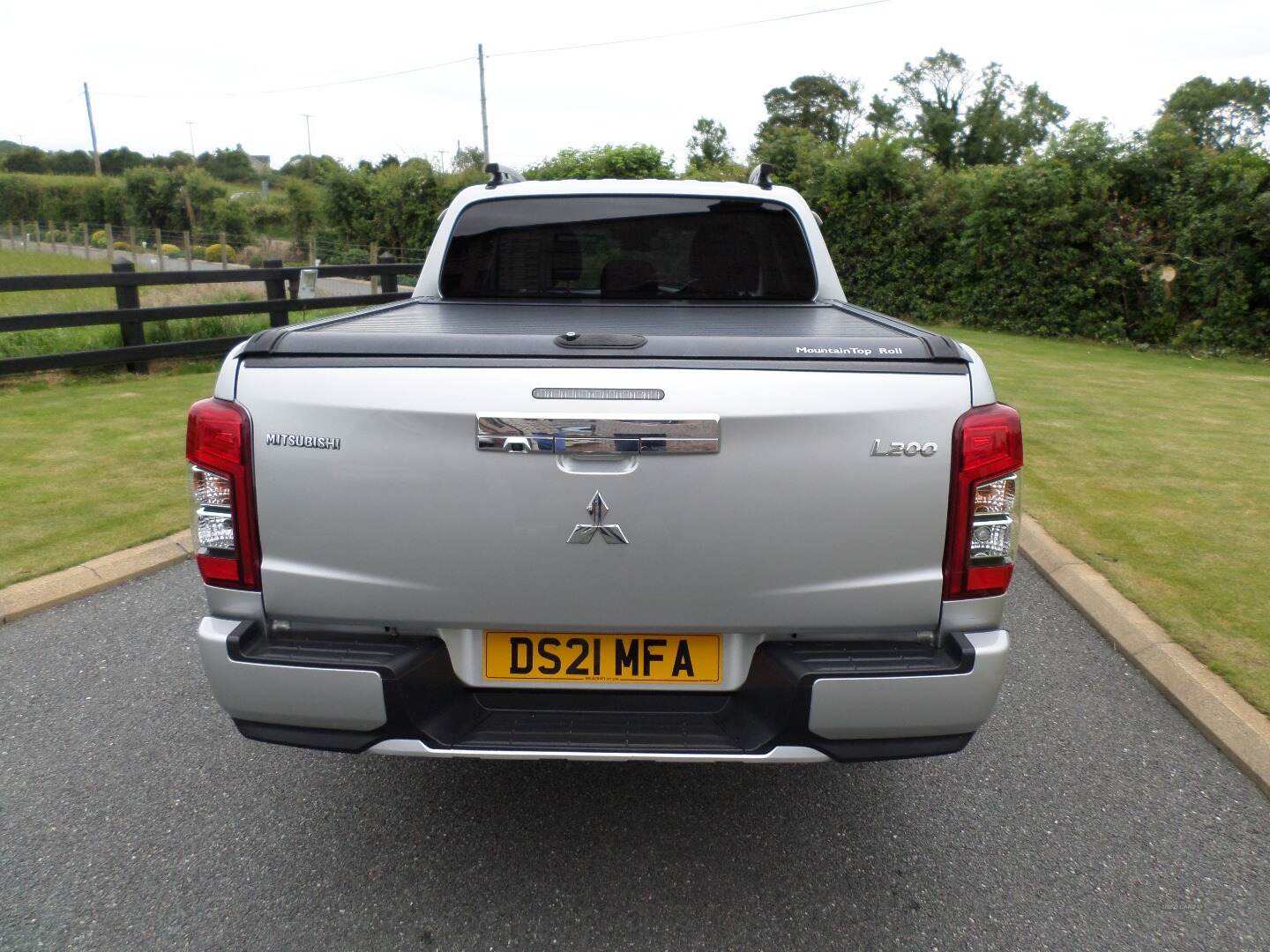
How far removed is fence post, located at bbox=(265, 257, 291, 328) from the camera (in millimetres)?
12695

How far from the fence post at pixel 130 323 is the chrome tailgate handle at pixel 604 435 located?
10237 millimetres

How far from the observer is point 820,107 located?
6825 cm

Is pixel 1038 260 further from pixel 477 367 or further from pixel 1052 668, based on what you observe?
pixel 477 367

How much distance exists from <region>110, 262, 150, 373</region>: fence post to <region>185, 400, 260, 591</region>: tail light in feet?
31.9

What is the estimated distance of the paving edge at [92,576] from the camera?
14.8 ft

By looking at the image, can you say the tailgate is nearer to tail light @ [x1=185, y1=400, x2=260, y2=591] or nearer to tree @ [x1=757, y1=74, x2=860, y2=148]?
tail light @ [x1=185, y1=400, x2=260, y2=591]

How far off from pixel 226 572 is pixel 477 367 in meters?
0.81

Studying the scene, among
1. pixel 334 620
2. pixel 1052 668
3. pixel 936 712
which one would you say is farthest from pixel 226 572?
pixel 1052 668

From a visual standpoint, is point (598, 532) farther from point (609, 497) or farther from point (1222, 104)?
point (1222, 104)

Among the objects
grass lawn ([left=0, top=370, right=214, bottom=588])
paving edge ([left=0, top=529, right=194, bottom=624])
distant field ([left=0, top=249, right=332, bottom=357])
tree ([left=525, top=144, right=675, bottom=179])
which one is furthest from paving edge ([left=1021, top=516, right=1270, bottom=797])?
Answer: tree ([left=525, top=144, right=675, bottom=179])

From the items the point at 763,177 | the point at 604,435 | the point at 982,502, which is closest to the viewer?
the point at 604,435

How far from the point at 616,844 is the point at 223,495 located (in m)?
1.47

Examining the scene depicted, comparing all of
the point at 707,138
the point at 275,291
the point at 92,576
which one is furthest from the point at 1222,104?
the point at 92,576

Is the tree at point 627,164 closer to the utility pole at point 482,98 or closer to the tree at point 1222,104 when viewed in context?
the utility pole at point 482,98
